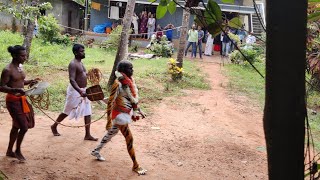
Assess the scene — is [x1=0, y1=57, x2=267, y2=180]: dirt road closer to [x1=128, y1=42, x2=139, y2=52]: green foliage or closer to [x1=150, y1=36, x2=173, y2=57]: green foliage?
[x1=150, y1=36, x2=173, y2=57]: green foliage

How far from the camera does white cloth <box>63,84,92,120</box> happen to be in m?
5.63

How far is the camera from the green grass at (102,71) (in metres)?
9.28

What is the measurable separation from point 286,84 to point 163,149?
5017 millimetres

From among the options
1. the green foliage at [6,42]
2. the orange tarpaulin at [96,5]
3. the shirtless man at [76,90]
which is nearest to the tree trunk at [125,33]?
the shirtless man at [76,90]

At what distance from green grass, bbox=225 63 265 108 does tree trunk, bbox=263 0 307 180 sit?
29.7 feet

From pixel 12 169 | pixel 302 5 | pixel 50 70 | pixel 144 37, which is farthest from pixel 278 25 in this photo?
pixel 144 37

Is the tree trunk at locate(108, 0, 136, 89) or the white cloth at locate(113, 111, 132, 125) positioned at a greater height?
the tree trunk at locate(108, 0, 136, 89)

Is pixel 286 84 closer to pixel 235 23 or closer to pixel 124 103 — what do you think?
pixel 235 23

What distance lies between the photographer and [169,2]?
2.09 metres

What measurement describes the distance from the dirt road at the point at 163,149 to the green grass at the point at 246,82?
2527 millimetres

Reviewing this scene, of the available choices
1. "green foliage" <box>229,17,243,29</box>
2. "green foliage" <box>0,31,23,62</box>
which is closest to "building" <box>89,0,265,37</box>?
"green foliage" <box>0,31,23,62</box>

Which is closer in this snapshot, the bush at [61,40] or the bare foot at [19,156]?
the bare foot at [19,156]

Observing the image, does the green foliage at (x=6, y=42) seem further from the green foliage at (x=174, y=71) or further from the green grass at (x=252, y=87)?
the green grass at (x=252, y=87)

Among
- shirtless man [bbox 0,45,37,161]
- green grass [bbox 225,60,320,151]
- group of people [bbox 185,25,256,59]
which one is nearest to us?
shirtless man [bbox 0,45,37,161]
